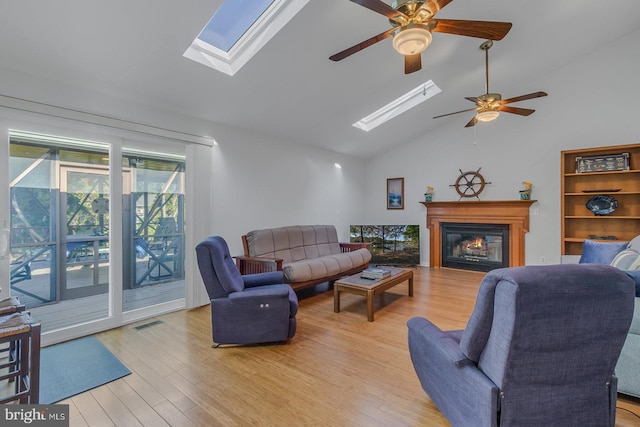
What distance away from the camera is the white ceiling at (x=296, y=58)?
2.27 meters

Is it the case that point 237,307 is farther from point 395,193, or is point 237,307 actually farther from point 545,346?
point 395,193

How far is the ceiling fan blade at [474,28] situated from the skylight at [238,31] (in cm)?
121

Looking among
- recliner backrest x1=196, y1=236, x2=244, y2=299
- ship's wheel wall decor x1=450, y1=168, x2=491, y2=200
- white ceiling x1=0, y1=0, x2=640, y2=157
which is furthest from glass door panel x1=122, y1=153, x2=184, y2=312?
ship's wheel wall decor x1=450, y1=168, x2=491, y2=200

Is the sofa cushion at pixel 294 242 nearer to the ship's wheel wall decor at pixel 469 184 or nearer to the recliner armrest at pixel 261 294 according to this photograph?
the recliner armrest at pixel 261 294

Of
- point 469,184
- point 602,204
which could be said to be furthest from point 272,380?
point 602,204

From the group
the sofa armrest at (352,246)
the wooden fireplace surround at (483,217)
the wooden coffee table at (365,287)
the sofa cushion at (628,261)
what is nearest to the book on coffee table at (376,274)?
the wooden coffee table at (365,287)

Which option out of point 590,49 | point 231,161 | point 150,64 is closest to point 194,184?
point 231,161

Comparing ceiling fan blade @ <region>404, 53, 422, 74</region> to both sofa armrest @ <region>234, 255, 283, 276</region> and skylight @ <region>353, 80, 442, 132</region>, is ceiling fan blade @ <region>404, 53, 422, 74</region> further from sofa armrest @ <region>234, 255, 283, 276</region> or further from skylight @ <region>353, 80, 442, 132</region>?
sofa armrest @ <region>234, 255, 283, 276</region>

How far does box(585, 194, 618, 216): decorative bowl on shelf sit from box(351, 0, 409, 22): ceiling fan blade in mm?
4715

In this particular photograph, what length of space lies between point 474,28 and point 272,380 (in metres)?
2.92

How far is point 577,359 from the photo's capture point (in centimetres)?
122

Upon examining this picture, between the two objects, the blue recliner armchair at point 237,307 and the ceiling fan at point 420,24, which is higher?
the ceiling fan at point 420,24

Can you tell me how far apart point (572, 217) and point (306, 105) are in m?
4.53

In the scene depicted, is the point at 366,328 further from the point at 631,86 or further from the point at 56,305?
the point at 631,86
